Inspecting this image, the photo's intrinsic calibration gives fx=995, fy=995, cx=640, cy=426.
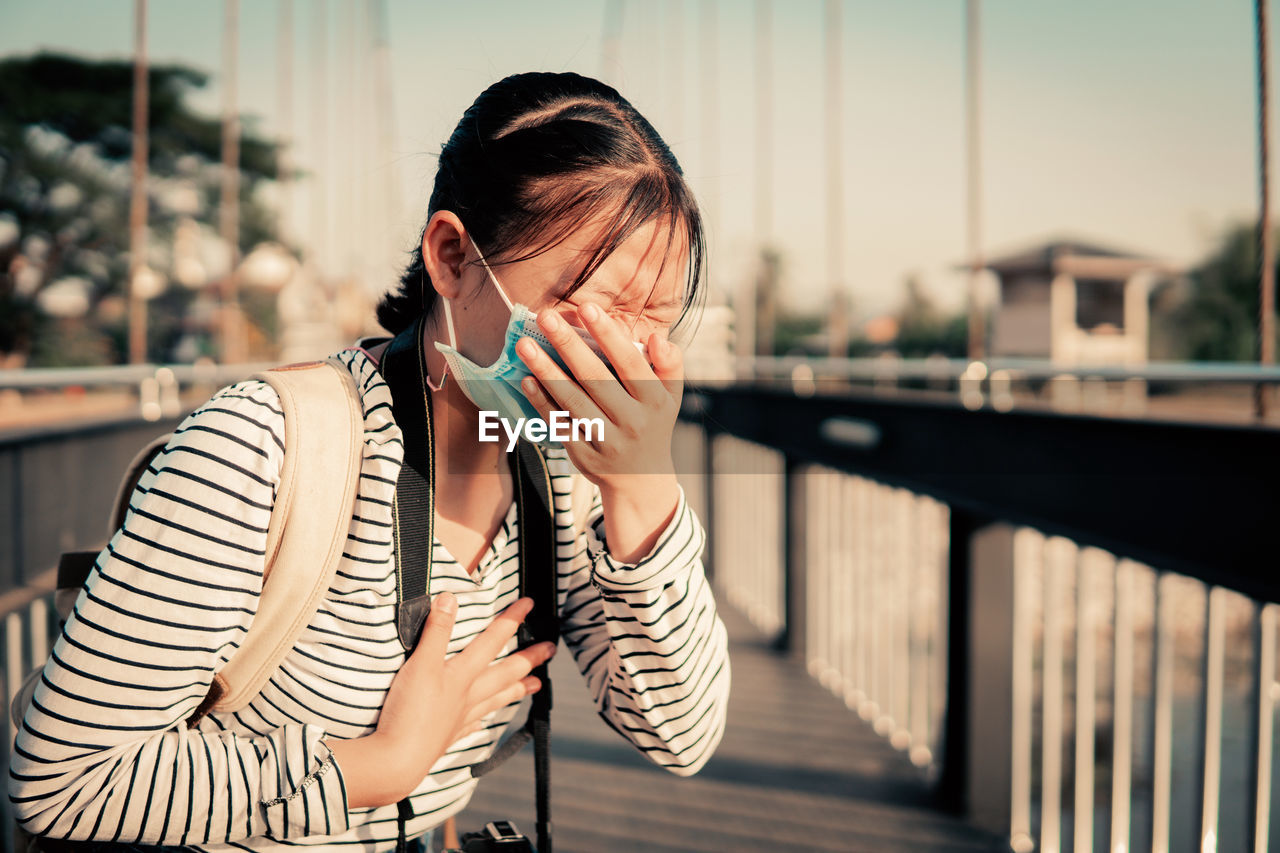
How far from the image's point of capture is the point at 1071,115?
11797 mm

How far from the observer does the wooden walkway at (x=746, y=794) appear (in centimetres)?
268

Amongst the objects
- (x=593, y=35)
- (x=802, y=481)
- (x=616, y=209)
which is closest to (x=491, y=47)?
(x=593, y=35)

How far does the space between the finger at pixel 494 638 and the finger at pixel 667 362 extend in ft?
0.94

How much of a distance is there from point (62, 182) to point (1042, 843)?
65.1ft

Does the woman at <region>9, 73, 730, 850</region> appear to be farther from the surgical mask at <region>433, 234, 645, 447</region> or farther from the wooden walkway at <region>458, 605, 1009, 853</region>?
the wooden walkway at <region>458, 605, 1009, 853</region>

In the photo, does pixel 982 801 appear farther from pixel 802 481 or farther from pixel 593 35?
pixel 593 35

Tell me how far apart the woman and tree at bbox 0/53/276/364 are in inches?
760

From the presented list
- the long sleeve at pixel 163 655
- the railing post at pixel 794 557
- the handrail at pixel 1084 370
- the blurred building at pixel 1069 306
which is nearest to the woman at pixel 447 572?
the long sleeve at pixel 163 655

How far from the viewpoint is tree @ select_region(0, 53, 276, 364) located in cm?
1712

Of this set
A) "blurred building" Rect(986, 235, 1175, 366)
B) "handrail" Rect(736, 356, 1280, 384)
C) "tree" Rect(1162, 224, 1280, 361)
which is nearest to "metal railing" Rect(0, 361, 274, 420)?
"handrail" Rect(736, 356, 1280, 384)

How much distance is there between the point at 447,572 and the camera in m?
0.97

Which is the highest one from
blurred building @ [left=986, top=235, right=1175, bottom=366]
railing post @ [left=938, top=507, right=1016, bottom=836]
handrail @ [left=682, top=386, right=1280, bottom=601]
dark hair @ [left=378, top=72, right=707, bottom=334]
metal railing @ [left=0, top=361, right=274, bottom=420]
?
blurred building @ [left=986, top=235, right=1175, bottom=366]

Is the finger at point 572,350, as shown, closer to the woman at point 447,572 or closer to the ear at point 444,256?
the woman at point 447,572

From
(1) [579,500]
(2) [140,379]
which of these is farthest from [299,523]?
(2) [140,379]
